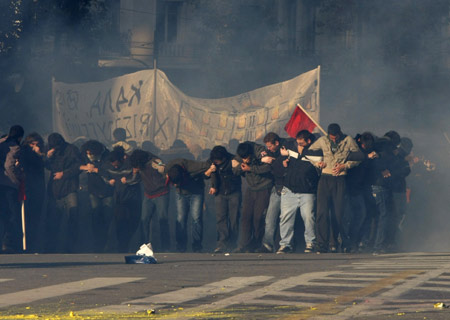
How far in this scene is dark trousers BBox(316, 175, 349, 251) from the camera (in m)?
14.2

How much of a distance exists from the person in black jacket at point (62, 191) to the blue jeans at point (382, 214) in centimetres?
351

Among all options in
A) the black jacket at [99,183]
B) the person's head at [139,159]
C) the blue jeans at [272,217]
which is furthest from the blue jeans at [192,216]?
the black jacket at [99,183]

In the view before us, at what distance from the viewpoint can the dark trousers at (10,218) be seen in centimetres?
1459

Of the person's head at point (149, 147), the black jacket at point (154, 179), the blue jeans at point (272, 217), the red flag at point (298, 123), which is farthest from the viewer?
the person's head at point (149, 147)

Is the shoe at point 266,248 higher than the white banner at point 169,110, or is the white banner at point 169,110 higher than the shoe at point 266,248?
the white banner at point 169,110

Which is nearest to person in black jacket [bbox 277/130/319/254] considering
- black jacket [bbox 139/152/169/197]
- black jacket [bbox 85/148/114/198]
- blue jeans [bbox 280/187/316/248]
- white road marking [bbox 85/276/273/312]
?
blue jeans [bbox 280/187/316/248]

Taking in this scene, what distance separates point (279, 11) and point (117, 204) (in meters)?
18.8

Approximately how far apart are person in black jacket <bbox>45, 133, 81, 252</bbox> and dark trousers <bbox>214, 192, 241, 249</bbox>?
1.77 meters

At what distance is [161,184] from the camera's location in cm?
1510

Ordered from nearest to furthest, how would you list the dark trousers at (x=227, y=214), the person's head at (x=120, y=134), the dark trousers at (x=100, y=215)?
the dark trousers at (x=227, y=214), the dark trousers at (x=100, y=215), the person's head at (x=120, y=134)

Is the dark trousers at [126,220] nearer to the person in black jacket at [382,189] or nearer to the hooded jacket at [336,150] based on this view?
the hooded jacket at [336,150]

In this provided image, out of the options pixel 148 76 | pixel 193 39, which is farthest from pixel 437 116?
pixel 148 76

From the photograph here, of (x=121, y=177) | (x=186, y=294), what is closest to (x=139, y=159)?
(x=121, y=177)

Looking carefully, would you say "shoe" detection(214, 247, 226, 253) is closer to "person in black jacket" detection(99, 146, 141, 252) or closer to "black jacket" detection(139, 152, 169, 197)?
"black jacket" detection(139, 152, 169, 197)
